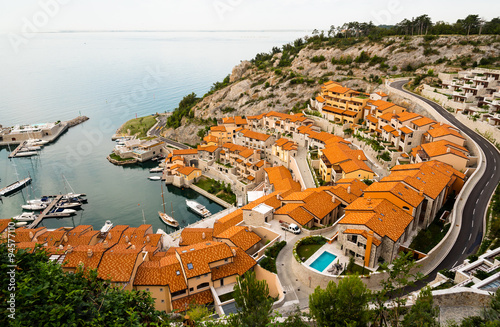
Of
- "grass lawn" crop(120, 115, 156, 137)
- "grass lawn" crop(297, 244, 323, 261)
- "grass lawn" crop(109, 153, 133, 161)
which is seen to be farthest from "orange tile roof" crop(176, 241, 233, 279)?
"grass lawn" crop(120, 115, 156, 137)

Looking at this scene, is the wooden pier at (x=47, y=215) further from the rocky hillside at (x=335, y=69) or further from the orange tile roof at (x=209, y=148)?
the rocky hillside at (x=335, y=69)

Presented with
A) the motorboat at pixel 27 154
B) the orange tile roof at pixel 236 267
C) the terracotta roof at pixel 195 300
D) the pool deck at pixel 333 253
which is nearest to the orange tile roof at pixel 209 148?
the orange tile roof at pixel 236 267

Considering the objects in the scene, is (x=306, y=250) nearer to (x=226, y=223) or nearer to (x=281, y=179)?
(x=226, y=223)

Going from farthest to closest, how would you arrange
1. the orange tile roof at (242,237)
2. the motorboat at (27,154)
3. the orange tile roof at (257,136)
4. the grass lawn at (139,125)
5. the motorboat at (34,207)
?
the grass lawn at (139,125) → the motorboat at (27,154) → the orange tile roof at (257,136) → the motorboat at (34,207) → the orange tile roof at (242,237)

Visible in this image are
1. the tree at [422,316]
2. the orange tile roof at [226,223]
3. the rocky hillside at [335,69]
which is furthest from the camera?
the rocky hillside at [335,69]

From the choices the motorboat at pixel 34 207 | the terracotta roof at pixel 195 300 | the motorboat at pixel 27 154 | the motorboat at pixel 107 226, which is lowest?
the motorboat at pixel 107 226

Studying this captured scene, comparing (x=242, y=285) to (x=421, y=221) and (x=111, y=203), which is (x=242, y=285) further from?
(x=111, y=203)

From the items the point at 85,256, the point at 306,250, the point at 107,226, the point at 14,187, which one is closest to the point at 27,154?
the point at 14,187

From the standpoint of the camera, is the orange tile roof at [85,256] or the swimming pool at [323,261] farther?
the orange tile roof at [85,256]

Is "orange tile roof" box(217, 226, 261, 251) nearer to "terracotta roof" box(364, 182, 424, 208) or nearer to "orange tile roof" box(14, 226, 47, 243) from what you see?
"terracotta roof" box(364, 182, 424, 208)
